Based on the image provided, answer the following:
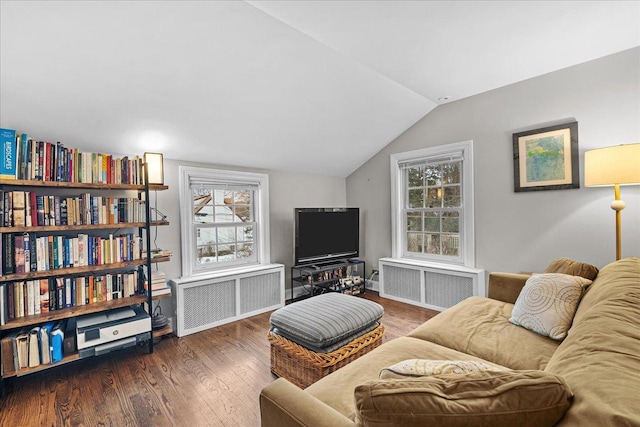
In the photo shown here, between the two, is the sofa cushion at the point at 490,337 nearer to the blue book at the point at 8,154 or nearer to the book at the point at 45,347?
the book at the point at 45,347

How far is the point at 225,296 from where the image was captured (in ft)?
11.0

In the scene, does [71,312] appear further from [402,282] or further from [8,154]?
[402,282]

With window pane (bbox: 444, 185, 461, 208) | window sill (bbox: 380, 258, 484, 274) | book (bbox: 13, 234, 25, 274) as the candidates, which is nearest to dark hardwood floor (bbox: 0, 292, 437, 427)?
book (bbox: 13, 234, 25, 274)

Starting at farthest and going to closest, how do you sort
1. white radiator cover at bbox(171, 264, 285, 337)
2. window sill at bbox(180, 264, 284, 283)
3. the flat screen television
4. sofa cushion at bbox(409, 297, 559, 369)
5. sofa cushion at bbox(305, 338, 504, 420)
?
1. the flat screen television
2. window sill at bbox(180, 264, 284, 283)
3. white radiator cover at bbox(171, 264, 285, 337)
4. sofa cushion at bbox(409, 297, 559, 369)
5. sofa cushion at bbox(305, 338, 504, 420)

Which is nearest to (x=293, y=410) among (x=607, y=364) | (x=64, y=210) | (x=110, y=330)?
(x=607, y=364)

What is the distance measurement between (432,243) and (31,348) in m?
4.02

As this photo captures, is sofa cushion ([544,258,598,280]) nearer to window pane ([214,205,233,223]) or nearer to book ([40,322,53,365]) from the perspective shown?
window pane ([214,205,233,223])

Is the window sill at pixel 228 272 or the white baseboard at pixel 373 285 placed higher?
the window sill at pixel 228 272

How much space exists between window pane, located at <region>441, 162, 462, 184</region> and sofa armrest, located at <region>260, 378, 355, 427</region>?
332 centimetres

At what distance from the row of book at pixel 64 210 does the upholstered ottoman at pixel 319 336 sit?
5.35 ft

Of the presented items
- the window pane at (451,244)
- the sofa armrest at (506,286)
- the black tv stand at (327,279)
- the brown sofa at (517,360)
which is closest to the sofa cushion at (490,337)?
the brown sofa at (517,360)

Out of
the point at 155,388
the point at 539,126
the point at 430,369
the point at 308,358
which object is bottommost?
the point at 155,388

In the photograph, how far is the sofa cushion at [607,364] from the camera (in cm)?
63

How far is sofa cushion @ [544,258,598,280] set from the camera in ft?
6.81
